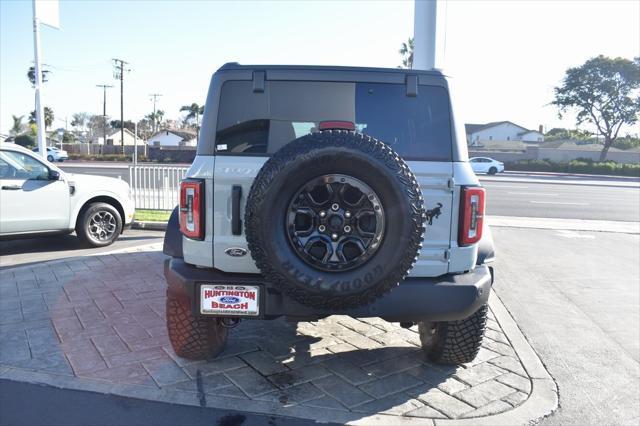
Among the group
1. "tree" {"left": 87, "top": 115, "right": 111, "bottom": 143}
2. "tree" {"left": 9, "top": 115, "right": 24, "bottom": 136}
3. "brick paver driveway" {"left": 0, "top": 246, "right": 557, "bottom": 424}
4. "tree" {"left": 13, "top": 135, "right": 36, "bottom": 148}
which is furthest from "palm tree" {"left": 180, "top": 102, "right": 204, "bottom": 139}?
"brick paver driveway" {"left": 0, "top": 246, "right": 557, "bottom": 424}

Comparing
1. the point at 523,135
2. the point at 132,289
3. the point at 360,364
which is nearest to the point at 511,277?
the point at 360,364

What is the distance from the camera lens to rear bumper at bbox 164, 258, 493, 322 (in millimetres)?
3049

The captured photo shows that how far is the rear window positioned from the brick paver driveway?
5.48 ft

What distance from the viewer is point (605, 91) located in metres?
50.6

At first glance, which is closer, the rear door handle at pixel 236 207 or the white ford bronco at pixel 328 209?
the white ford bronco at pixel 328 209

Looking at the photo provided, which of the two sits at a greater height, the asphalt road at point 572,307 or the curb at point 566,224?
the curb at point 566,224

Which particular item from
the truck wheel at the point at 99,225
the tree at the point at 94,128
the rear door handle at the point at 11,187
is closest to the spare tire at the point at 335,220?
the rear door handle at the point at 11,187

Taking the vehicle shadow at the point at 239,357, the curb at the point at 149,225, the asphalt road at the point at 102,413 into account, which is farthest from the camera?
the curb at the point at 149,225

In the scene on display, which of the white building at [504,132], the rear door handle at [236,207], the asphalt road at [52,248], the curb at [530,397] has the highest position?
the white building at [504,132]

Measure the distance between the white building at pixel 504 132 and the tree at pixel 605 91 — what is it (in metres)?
39.2

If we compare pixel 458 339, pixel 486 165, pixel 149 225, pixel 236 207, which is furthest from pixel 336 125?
pixel 486 165

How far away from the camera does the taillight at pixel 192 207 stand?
3.19 metres

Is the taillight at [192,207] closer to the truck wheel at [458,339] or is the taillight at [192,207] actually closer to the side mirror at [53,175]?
the truck wheel at [458,339]

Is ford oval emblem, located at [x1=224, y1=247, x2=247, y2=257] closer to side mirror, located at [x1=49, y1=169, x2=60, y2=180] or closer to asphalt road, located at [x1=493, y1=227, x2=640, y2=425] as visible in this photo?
asphalt road, located at [x1=493, y1=227, x2=640, y2=425]
